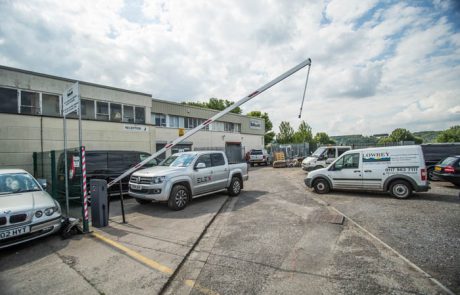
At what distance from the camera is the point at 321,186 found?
925 cm

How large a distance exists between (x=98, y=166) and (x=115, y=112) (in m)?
7.55

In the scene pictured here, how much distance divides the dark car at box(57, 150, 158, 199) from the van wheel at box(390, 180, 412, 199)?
9542 millimetres

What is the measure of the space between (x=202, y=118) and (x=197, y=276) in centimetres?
2282

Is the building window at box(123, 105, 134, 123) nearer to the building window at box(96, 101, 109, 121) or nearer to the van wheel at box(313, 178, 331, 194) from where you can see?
the building window at box(96, 101, 109, 121)

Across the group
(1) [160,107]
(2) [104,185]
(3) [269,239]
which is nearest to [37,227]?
(2) [104,185]

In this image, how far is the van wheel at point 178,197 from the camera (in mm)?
6732

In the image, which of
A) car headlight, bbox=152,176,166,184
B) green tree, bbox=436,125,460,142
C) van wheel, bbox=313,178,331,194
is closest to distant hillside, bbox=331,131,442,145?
green tree, bbox=436,125,460,142

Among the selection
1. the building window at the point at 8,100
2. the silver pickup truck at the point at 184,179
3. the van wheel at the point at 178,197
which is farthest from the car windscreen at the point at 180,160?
the building window at the point at 8,100

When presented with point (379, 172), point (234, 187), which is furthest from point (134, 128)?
point (379, 172)

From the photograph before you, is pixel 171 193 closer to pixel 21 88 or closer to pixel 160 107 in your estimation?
pixel 21 88

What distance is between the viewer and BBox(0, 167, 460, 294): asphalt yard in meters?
3.02

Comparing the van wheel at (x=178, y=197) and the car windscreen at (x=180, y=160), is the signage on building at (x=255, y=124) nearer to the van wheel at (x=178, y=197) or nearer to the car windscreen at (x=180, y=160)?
the car windscreen at (x=180, y=160)

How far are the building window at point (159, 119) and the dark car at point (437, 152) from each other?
1948 centimetres

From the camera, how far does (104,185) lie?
18.7 ft
